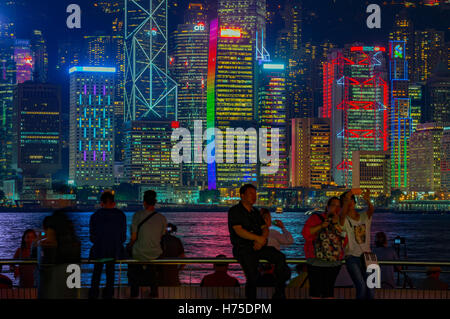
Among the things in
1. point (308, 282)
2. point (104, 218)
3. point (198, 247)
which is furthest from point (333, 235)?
point (198, 247)

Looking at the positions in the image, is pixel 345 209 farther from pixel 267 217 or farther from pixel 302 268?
pixel 302 268

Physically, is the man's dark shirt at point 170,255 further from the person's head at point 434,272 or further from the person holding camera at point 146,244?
the person's head at point 434,272

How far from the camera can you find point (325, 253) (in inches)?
490

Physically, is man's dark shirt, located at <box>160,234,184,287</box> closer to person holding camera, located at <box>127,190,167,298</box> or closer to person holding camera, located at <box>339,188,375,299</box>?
person holding camera, located at <box>127,190,167,298</box>

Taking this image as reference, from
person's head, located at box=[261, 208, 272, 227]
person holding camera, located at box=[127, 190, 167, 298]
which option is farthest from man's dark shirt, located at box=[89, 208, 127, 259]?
person's head, located at box=[261, 208, 272, 227]

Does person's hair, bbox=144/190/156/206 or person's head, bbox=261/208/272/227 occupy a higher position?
person's hair, bbox=144/190/156/206

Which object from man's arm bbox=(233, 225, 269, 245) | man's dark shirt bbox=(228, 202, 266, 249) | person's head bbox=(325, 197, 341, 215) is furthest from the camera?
person's head bbox=(325, 197, 341, 215)

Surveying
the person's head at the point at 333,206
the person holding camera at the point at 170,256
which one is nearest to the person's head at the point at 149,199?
the person holding camera at the point at 170,256

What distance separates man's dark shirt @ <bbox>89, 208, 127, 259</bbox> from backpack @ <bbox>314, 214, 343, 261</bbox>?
3398 millimetres

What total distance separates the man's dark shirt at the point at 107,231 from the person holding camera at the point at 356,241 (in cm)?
385

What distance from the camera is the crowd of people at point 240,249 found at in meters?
11.1

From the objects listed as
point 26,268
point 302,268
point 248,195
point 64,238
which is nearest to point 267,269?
point 302,268

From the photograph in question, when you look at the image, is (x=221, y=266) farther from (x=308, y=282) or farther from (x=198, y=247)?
(x=198, y=247)

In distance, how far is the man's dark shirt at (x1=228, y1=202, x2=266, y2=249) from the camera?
11.8m
